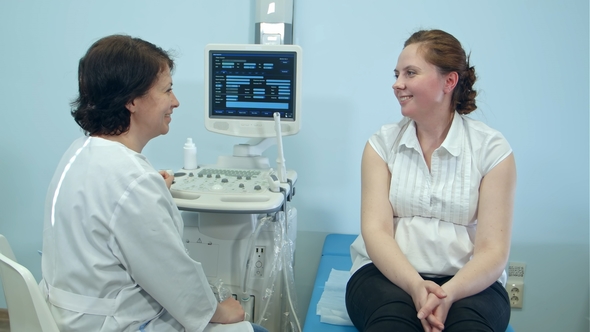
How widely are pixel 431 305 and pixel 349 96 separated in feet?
3.64

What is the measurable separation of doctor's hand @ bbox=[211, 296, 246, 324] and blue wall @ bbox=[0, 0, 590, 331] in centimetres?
90

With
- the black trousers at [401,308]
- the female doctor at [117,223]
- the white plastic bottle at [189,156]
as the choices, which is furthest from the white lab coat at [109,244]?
the white plastic bottle at [189,156]

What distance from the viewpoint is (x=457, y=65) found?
136cm

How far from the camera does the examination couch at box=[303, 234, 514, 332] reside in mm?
1321

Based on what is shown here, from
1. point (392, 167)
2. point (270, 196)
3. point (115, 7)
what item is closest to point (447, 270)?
point (392, 167)

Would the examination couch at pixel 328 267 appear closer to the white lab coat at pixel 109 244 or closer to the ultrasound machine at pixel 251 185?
the ultrasound machine at pixel 251 185

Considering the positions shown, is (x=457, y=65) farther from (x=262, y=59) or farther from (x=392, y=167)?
(x=262, y=59)

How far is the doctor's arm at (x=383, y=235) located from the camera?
1167 mm

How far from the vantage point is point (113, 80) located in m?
1.10

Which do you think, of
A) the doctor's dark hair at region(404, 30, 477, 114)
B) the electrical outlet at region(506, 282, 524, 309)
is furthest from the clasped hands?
the electrical outlet at region(506, 282, 524, 309)

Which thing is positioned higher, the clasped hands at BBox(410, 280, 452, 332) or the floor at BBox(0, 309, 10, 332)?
the clasped hands at BBox(410, 280, 452, 332)

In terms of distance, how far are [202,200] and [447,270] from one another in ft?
2.34

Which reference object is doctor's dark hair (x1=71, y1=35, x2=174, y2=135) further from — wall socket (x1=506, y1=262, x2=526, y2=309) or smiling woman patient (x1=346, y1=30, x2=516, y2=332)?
wall socket (x1=506, y1=262, x2=526, y2=309)

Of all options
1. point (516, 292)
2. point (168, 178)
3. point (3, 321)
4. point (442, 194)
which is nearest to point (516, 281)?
point (516, 292)
